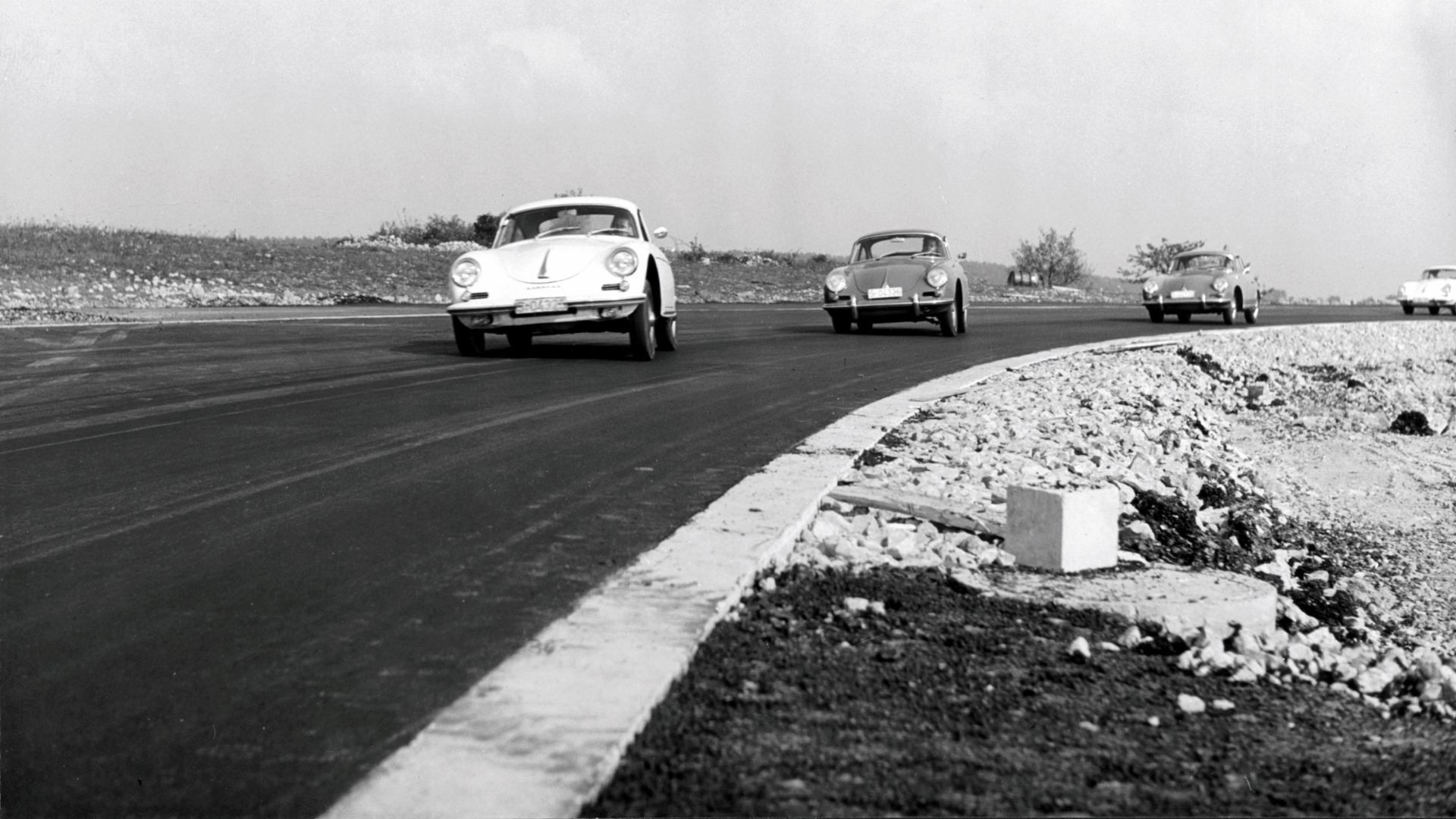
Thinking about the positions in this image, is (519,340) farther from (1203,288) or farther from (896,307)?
(1203,288)

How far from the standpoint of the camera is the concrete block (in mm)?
4105

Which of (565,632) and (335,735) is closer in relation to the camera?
(335,735)

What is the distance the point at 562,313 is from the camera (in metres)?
11.8

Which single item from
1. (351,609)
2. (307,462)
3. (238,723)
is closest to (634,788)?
(238,723)

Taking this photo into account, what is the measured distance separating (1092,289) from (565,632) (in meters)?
51.4

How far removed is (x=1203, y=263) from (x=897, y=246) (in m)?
8.74

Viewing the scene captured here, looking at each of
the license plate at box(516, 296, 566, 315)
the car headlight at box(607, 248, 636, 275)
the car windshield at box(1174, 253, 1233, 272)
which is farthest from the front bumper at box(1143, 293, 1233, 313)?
the license plate at box(516, 296, 566, 315)

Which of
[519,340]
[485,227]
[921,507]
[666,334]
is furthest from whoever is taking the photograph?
[485,227]

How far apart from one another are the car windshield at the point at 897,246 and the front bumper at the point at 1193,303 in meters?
6.89

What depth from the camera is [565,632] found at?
126 inches

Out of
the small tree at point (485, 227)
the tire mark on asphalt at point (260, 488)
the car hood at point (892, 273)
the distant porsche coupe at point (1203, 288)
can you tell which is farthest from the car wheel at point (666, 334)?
the small tree at point (485, 227)

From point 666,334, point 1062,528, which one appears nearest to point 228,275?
point 666,334

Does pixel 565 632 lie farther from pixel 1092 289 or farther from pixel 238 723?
pixel 1092 289

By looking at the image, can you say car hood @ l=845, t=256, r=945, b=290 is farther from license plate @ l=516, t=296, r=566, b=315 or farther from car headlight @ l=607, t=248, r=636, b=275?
license plate @ l=516, t=296, r=566, b=315
